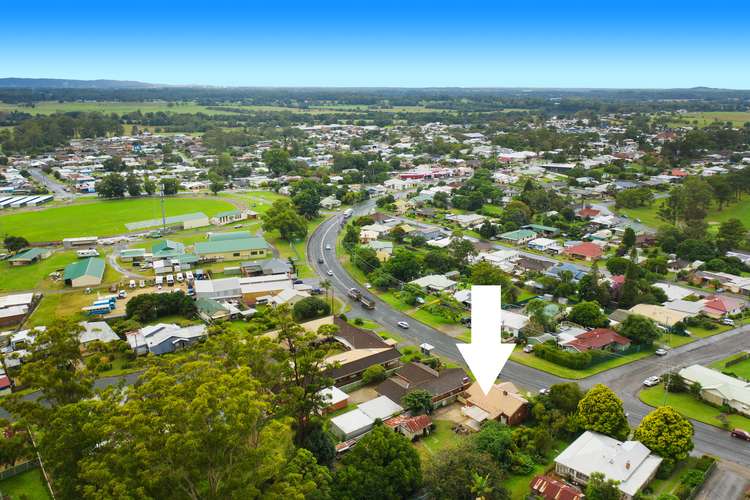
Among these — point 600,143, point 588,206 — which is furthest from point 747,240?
point 600,143

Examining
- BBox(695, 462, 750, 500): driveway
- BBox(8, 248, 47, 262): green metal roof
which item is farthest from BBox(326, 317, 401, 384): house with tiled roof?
BBox(8, 248, 47, 262): green metal roof

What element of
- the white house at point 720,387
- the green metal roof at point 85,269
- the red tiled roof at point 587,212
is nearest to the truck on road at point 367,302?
the white house at point 720,387

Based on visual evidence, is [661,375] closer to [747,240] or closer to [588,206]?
[747,240]

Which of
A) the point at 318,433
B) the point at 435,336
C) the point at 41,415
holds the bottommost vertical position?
the point at 435,336

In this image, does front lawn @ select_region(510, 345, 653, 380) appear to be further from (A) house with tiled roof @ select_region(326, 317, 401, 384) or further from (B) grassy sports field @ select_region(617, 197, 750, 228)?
(B) grassy sports field @ select_region(617, 197, 750, 228)

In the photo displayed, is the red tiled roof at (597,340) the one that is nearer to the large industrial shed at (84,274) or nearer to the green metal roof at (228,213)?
the large industrial shed at (84,274)

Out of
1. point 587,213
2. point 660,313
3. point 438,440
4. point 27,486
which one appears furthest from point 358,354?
point 587,213

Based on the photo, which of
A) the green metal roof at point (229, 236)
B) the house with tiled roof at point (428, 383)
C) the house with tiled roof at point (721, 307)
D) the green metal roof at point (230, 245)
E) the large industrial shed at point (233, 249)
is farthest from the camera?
the green metal roof at point (229, 236)
